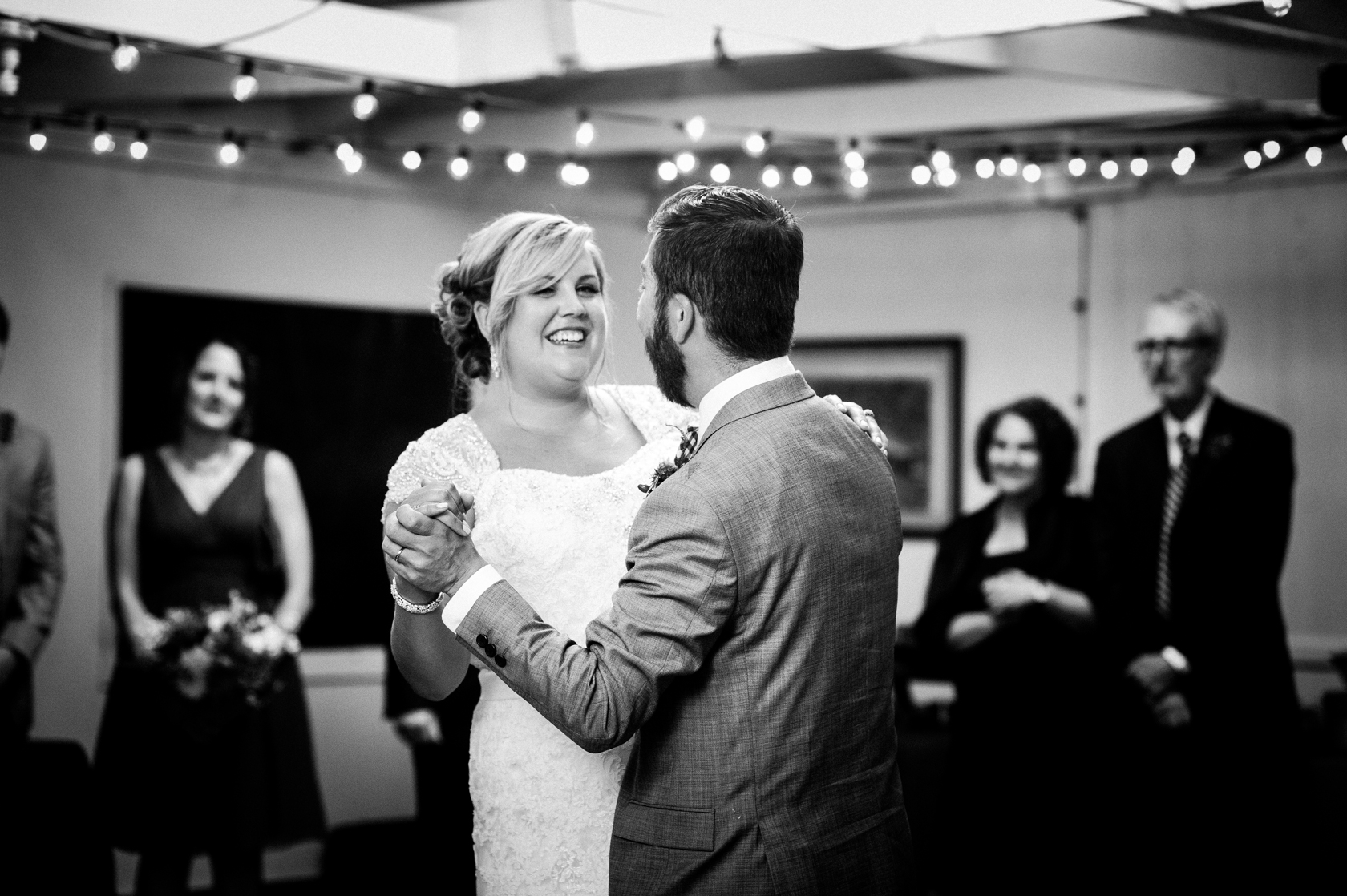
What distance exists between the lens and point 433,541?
222 centimetres

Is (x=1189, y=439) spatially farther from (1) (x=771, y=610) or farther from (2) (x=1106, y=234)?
(1) (x=771, y=610)

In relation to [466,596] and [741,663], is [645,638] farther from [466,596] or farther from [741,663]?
[466,596]

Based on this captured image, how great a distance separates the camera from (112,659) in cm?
606

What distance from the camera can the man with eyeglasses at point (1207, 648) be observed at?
4891 millimetres

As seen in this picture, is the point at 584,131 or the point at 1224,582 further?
the point at 584,131

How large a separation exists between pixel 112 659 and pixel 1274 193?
5371 millimetres

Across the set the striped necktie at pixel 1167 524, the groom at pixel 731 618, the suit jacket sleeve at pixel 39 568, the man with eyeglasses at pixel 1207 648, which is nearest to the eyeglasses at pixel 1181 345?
the man with eyeglasses at pixel 1207 648

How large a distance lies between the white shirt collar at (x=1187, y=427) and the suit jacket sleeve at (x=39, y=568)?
3830 millimetres

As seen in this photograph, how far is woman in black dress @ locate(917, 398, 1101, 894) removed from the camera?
461 cm

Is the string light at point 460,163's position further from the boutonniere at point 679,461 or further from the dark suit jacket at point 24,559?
the boutonniere at point 679,461

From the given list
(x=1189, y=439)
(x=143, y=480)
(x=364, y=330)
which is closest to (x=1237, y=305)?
(x=1189, y=439)

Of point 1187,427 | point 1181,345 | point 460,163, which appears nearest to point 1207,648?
point 1187,427

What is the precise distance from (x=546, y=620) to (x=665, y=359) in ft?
2.74

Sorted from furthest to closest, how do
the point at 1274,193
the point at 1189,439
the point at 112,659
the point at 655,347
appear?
the point at 1274,193 < the point at 112,659 < the point at 1189,439 < the point at 655,347
